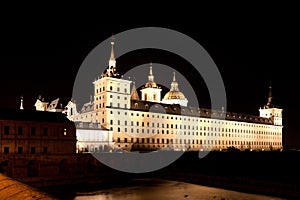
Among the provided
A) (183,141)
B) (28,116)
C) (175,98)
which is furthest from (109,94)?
(175,98)

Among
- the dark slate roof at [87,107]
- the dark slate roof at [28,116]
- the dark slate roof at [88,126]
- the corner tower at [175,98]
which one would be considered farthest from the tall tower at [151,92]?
the dark slate roof at [28,116]

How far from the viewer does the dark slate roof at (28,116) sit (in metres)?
42.9

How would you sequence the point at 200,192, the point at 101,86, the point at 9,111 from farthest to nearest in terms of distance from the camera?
the point at 101,86
the point at 9,111
the point at 200,192

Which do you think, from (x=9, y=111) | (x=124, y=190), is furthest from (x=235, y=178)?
(x=9, y=111)

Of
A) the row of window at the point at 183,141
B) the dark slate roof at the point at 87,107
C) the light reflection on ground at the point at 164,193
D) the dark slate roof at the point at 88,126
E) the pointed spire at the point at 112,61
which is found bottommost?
the light reflection on ground at the point at 164,193

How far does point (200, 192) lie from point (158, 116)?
4468cm

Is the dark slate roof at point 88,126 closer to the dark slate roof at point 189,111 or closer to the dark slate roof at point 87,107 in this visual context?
the dark slate roof at point 87,107

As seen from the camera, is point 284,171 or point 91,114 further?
point 91,114

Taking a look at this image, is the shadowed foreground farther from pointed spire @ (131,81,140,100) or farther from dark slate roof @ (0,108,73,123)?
pointed spire @ (131,81,140,100)

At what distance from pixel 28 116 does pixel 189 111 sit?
5548cm

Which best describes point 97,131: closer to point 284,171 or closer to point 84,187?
point 84,187

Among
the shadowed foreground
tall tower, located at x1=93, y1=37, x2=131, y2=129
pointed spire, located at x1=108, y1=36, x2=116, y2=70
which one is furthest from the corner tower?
the shadowed foreground

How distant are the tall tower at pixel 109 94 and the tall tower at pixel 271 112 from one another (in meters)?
68.4

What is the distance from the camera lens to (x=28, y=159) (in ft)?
134
